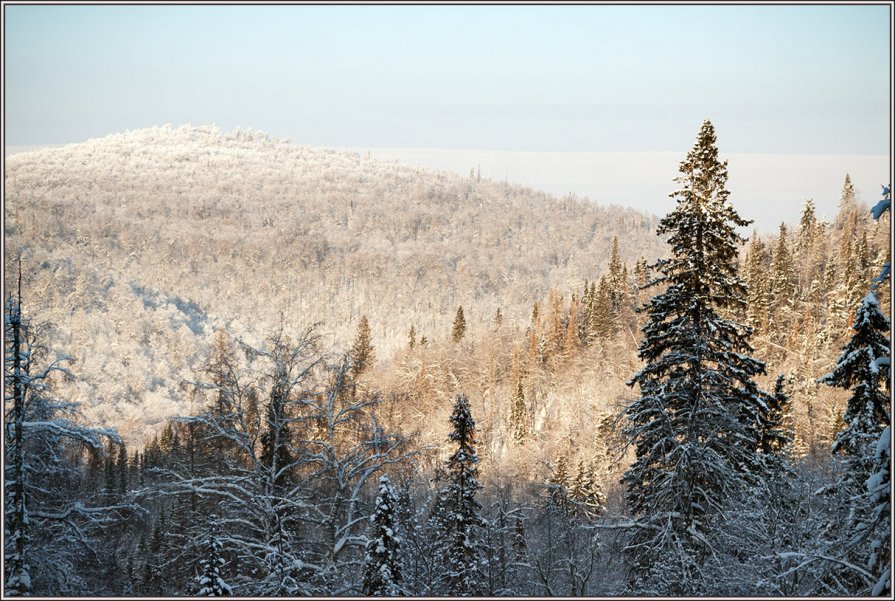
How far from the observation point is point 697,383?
15.3m

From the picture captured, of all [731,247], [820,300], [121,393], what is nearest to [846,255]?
[820,300]

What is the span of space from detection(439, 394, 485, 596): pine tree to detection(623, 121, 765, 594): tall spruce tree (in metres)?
7.75

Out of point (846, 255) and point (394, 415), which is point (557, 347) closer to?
point (394, 415)

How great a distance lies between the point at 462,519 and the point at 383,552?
8.68 m

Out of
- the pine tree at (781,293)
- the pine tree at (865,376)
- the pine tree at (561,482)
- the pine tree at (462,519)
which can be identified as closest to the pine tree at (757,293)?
the pine tree at (781,293)

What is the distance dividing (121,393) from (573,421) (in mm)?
120094

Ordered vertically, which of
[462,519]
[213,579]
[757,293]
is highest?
[757,293]

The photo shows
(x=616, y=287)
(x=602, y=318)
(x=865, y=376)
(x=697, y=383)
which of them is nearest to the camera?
(x=865, y=376)

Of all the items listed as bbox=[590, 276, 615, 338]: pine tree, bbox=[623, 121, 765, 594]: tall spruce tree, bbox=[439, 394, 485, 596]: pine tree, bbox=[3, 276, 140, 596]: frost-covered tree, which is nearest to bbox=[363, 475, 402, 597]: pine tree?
bbox=[3, 276, 140, 596]: frost-covered tree

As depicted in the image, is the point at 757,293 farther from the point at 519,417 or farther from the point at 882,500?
the point at 882,500

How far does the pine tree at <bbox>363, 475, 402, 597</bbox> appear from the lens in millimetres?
14516

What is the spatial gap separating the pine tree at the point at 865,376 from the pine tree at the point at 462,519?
1214 cm

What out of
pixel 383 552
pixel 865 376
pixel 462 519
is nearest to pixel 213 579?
pixel 383 552

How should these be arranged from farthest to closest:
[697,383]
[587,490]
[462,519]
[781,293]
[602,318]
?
[602,318] → [781,293] → [587,490] → [462,519] → [697,383]
